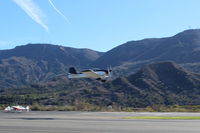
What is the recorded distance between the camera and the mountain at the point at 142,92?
13838 cm

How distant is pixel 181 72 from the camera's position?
172875 millimetres

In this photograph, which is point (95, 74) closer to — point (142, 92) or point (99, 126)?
point (99, 126)

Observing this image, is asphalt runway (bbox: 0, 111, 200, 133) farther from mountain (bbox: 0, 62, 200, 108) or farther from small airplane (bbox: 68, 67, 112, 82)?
mountain (bbox: 0, 62, 200, 108)

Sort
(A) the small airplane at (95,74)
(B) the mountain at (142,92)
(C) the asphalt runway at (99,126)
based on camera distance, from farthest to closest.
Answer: (B) the mountain at (142,92)
(A) the small airplane at (95,74)
(C) the asphalt runway at (99,126)

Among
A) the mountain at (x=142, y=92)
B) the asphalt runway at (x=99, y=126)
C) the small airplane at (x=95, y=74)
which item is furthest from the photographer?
the mountain at (x=142, y=92)

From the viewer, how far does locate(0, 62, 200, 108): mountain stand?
5448 inches

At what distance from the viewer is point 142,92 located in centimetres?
15338

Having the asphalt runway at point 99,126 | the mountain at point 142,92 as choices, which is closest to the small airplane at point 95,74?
the asphalt runway at point 99,126

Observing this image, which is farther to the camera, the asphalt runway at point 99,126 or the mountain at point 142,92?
the mountain at point 142,92

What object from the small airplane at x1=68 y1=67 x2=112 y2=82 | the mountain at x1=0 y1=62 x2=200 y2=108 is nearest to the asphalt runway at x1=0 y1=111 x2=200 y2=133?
the small airplane at x1=68 y1=67 x2=112 y2=82

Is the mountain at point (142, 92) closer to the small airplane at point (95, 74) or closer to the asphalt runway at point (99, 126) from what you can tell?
the small airplane at point (95, 74)

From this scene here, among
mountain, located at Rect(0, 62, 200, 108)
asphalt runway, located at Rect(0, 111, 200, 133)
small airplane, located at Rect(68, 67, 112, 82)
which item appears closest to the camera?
asphalt runway, located at Rect(0, 111, 200, 133)

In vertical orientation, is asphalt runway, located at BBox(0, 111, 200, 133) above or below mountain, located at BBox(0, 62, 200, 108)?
below

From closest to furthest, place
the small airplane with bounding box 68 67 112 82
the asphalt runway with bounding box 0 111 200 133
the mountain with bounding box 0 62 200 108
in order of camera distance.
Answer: the asphalt runway with bounding box 0 111 200 133
the small airplane with bounding box 68 67 112 82
the mountain with bounding box 0 62 200 108
